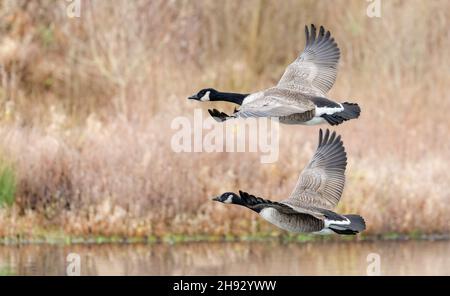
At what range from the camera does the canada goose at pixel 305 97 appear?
927cm

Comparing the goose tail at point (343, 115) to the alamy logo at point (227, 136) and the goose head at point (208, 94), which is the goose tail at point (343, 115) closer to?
the goose head at point (208, 94)

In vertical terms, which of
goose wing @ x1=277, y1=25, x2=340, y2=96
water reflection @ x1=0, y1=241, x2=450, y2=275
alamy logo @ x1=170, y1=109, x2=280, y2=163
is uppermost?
goose wing @ x1=277, y1=25, x2=340, y2=96

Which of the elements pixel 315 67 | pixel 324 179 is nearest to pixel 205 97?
pixel 315 67

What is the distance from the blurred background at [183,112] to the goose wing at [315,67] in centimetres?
364

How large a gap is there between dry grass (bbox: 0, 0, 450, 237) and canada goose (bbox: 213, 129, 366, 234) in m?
4.15

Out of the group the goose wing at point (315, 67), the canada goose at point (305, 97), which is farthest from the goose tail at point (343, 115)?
the goose wing at point (315, 67)

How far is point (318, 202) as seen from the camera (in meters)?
9.78

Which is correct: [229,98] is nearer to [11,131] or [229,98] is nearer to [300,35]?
[11,131]

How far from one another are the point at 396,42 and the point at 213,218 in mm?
5101

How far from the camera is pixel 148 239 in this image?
1405cm

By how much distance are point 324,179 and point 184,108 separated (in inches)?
228

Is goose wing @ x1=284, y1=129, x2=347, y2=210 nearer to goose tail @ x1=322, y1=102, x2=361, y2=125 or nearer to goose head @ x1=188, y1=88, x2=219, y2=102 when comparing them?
goose tail @ x1=322, y1=102, x2=361, y2=125

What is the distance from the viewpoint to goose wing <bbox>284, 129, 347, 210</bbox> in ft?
32.2

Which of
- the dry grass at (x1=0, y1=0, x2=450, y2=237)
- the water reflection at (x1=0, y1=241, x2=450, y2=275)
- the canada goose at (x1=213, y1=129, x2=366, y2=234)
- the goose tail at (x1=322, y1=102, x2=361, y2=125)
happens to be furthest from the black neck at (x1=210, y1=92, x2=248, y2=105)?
the dry grass at (x1=0, y1=0, x2=450, y2=237)
